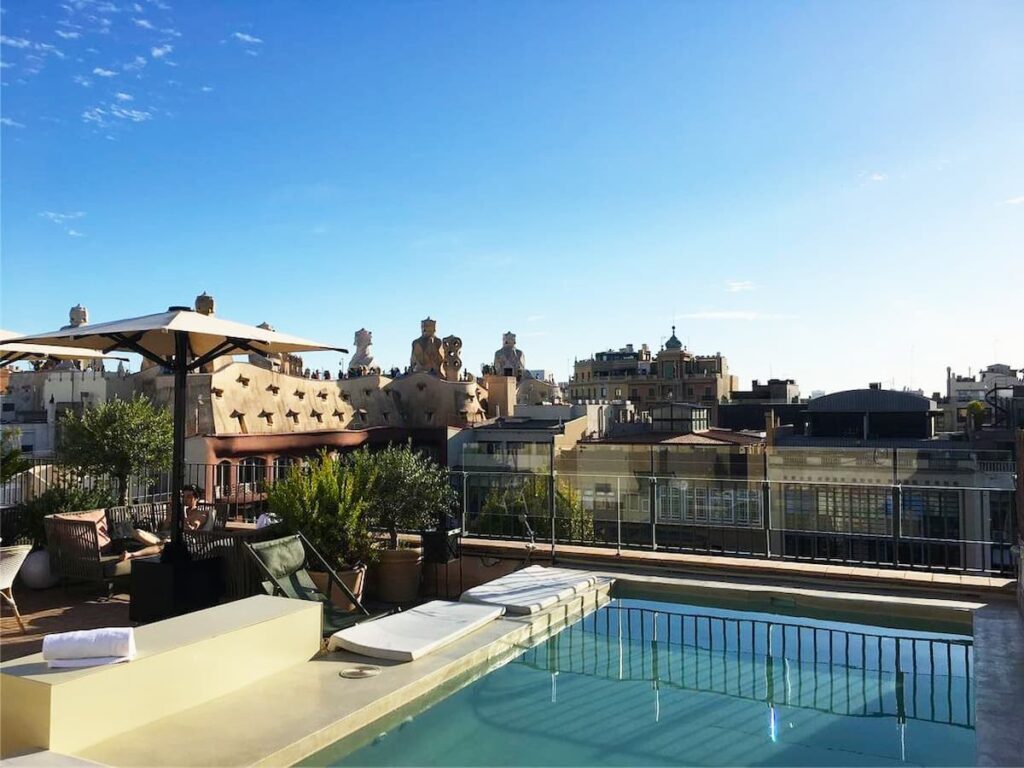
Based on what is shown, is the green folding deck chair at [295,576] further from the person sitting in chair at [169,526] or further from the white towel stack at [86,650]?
the white towel stack at [86,650]

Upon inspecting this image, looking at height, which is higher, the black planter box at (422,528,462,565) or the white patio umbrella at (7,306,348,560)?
the white patio umbrella at (7,306,348,560)

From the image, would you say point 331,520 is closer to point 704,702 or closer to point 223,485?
point 704,702

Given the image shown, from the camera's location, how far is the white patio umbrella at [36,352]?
7.74 metres

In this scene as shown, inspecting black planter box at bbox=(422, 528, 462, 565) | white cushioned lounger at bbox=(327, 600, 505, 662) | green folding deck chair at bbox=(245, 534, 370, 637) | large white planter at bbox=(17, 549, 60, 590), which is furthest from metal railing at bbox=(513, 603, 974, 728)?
large white planter at bbox=(17, 549, 60, 590)

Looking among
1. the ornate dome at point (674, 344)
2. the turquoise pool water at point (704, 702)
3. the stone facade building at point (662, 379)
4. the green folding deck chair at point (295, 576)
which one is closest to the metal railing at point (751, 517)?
the turquoise pool water at point (704, 702)

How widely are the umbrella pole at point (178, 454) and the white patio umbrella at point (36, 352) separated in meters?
1.61

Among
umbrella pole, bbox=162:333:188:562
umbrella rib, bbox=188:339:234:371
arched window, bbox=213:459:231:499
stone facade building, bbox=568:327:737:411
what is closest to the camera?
umbrella pole, bbox=162:333:188:562

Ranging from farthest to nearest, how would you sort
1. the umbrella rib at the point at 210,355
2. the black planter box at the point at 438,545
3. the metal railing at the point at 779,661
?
the black planter box at the point at 438,545 < the umbrella rib at the point at 210,355 < the metal railing at the point at 779,661

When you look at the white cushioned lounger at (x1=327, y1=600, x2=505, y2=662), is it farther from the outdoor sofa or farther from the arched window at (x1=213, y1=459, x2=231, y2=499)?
the arched window at (x1=213, y1=459, x2=231, y2=499)

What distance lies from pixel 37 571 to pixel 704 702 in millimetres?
6330

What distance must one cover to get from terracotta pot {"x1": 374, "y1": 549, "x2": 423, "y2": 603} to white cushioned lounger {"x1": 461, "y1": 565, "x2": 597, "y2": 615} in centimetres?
108

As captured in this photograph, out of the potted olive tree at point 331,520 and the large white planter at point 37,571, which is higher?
the potted olive tree at point 331,520

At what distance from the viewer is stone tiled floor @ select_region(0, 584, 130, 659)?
5762mm

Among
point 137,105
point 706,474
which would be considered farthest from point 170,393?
point 137,105
